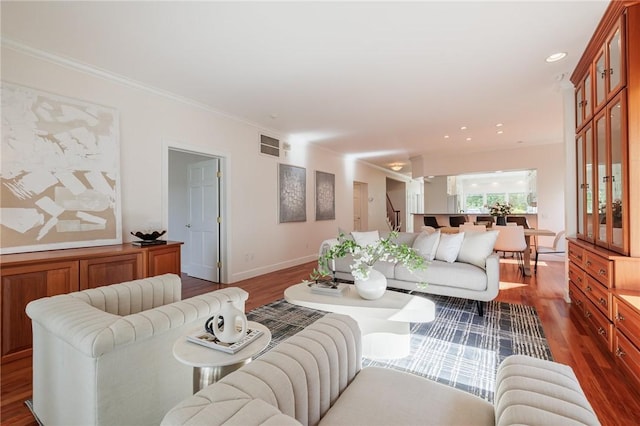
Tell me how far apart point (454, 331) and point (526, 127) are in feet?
15.0

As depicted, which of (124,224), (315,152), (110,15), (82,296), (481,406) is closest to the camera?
(481,406)

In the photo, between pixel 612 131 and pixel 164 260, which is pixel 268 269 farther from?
pixel 612 131

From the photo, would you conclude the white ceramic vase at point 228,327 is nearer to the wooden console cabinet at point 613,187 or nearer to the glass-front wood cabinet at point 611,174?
the wooden console cabinet at point 613,187

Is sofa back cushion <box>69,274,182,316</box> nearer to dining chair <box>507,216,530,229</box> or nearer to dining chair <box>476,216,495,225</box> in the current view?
dining chair <box>507,216,530,229</box>

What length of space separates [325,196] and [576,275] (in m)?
4.79

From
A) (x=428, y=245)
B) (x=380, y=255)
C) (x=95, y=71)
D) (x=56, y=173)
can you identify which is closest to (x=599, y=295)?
(x=428, y=245)

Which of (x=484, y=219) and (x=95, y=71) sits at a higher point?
(x=95, y=71)

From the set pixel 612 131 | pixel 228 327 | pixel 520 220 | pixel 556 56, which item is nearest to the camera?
pixel 228 327

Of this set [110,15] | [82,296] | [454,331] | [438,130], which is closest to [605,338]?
[454,331]

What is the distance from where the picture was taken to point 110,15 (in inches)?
86.7

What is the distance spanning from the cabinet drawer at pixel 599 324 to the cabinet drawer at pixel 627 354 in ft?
0.40

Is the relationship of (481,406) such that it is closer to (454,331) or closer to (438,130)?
(454,331)

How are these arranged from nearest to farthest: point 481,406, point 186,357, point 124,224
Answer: point 481,406
point 186,357
point 124,224

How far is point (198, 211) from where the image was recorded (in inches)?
193
